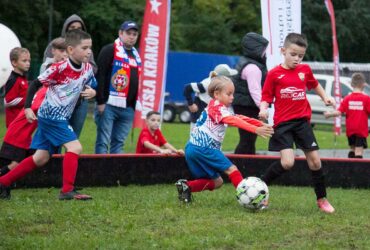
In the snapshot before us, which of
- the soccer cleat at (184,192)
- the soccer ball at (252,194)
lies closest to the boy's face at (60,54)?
the soccer cleat at (184,192)

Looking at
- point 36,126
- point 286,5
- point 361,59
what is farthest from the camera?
point 361,59

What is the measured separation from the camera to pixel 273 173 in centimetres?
950

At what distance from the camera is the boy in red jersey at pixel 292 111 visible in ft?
29.1

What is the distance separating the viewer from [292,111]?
892 cm

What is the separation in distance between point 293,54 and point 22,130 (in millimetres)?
3371

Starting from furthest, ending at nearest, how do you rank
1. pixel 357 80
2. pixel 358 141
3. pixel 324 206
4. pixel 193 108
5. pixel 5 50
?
1. pixel 358 141
2. pixel 357 80
3. pixel 193 108
4. pixel 324 206
5. pixel 5 50

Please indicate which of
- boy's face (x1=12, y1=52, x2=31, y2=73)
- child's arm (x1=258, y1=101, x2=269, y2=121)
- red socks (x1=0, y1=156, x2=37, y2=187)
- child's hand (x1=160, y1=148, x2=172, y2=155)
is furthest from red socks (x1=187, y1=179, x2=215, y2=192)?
boy's face (x1=12, y1=52, x2=31, y2=73)

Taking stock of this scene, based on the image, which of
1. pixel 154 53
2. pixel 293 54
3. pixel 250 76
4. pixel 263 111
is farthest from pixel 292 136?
pixel 154 53

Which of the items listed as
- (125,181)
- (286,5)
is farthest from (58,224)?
(286,5)

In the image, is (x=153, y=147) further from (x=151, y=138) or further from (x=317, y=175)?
(x=317, y=175)

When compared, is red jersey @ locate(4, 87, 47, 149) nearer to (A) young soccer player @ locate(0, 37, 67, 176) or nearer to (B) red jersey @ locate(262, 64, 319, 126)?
(A) young soccer player @ locate(0, 37, 67, 176)

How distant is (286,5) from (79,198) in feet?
19.5

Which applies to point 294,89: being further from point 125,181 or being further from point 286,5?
point 286,5

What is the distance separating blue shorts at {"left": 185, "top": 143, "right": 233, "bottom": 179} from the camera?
8.88 meters
